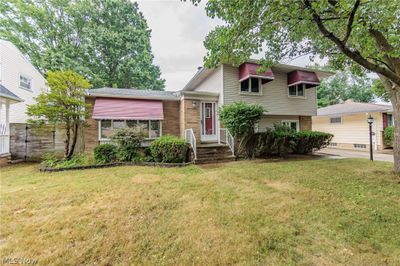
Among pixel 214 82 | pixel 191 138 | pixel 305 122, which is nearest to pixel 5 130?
pixel 191 138

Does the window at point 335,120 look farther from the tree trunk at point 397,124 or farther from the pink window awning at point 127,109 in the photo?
the pink window awning at point 127,109

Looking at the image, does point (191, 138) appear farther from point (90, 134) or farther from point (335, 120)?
point (335, 120)

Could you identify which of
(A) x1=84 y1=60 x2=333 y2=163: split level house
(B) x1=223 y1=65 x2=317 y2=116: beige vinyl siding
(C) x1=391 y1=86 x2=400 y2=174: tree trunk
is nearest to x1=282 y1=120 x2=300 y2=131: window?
(A) x1=84 y1=60 x2=333 y2=163: split level house

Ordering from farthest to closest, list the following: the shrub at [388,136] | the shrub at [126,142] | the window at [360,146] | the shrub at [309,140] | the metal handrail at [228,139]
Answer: the window at [360,146]
the shrub at [388,136]
the shrub at [309,140]
the metal handrail at [228,139]
the shrub at [126,142]

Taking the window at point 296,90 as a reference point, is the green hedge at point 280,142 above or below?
below

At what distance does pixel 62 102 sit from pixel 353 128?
21904 mm

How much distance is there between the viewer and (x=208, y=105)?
38.7 feet

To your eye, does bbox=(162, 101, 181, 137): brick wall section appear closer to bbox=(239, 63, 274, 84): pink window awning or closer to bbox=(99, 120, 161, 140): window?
bbox=(99, 120, 161, 140): window

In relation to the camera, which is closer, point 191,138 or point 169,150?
point 169,150

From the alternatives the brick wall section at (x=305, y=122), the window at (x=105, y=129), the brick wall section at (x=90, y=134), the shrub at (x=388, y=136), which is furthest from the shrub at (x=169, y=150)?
the shrub at (x=388, y=136)

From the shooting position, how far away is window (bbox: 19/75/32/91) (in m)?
11.9

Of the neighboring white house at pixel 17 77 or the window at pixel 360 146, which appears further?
the window at pixel 360 146

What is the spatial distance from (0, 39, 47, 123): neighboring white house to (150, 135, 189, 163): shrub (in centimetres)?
820

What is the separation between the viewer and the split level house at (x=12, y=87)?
30.9 ft
